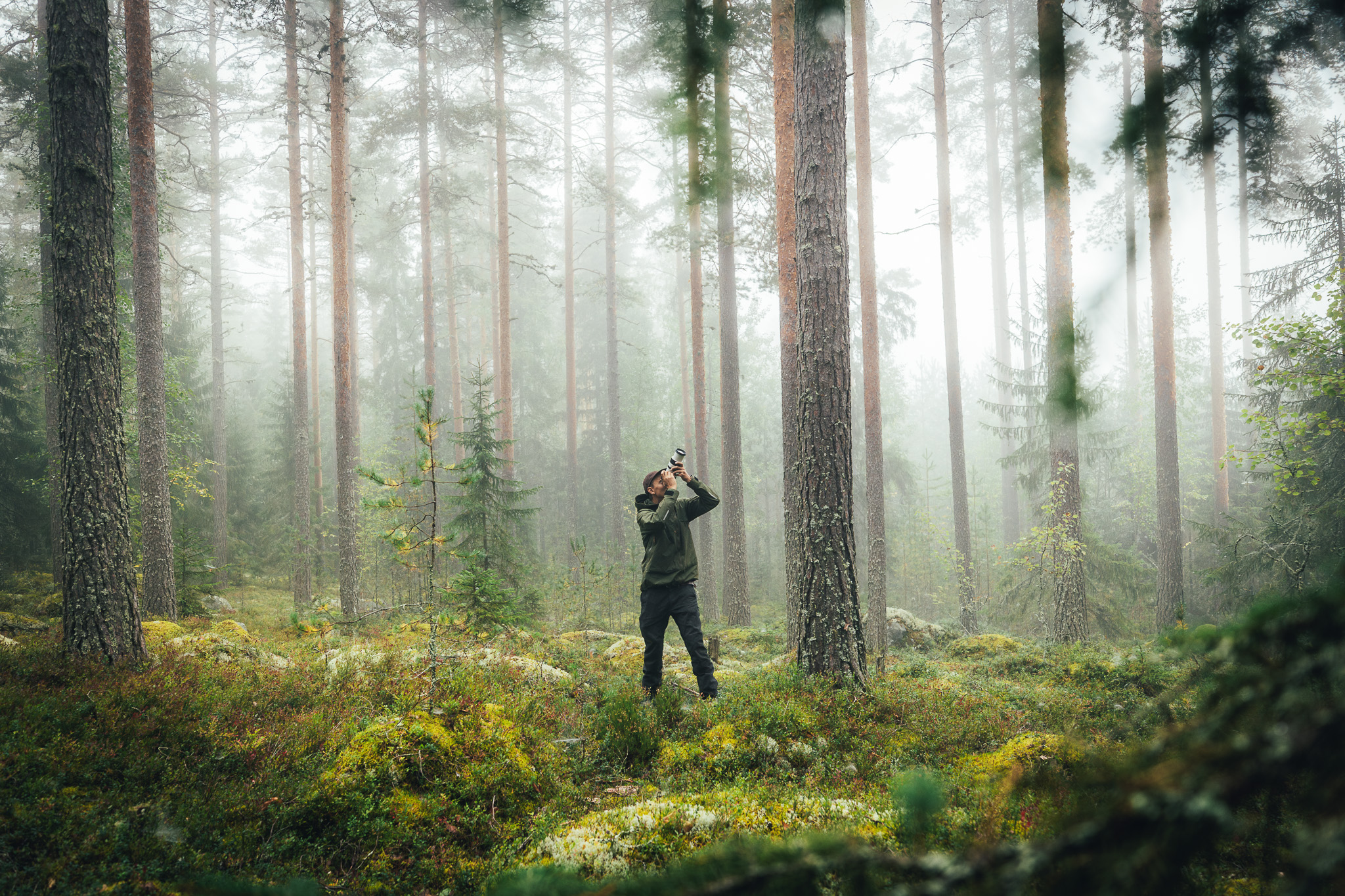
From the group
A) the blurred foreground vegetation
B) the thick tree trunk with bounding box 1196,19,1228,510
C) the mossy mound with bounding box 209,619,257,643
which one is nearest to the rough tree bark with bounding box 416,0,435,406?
the mossy mound with bounding box 209,619,257,643

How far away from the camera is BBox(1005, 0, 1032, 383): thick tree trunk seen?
16170mm

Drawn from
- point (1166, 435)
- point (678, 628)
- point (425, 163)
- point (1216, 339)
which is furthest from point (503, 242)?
point (1216, 339)

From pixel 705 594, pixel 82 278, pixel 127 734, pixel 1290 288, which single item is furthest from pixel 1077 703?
pixel 1290 288

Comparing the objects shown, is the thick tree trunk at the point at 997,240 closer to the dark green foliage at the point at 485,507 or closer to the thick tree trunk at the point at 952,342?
the thick tree trunk at the point at 952,342

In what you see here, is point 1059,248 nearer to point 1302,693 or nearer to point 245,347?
point 1302,693

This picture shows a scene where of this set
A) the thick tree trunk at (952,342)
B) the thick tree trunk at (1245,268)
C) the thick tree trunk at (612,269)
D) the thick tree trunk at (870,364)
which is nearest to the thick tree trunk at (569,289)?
the thick tree trunk at (612,269)

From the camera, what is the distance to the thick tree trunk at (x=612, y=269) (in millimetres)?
17875

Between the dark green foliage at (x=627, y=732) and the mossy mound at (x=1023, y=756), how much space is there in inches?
90.4

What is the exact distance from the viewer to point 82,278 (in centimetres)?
545

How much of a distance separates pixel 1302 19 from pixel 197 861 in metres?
6.66

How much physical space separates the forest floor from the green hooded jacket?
3.69 ft

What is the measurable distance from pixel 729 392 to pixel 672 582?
7420mm

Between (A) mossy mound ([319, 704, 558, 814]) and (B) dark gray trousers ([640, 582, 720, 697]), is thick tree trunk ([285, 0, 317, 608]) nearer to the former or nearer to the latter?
(B) dark gray trousers ([640, 582, 720, 697])

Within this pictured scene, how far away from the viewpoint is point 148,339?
10.1 metres
